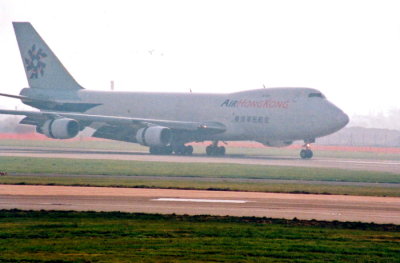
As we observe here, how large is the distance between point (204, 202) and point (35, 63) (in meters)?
50.9

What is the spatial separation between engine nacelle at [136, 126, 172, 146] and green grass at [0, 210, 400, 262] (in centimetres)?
4231

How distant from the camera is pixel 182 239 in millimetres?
19625

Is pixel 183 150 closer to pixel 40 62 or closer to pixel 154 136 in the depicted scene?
pixel 154 136

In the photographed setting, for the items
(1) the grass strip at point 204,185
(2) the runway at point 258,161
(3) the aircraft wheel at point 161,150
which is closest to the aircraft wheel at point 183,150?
(3) the aircraft wheel at point 161,150

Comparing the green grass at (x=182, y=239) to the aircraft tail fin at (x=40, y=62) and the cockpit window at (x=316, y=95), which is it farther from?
the aircraft tail fin at (x=40, y=62)

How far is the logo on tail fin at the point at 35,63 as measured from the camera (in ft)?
250

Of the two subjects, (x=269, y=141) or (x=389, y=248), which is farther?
(x=269, y=141)

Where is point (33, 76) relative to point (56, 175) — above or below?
above

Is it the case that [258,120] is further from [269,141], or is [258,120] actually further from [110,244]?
[110,244]

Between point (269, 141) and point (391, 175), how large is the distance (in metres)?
21.9

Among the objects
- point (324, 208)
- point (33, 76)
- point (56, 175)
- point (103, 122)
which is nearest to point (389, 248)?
point (324, 208)

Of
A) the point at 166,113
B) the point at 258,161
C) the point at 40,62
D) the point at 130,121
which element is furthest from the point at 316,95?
the point at 40,62

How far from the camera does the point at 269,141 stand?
226 ft

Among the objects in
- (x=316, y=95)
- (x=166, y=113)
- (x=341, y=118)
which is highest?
(x=316, y=95)
